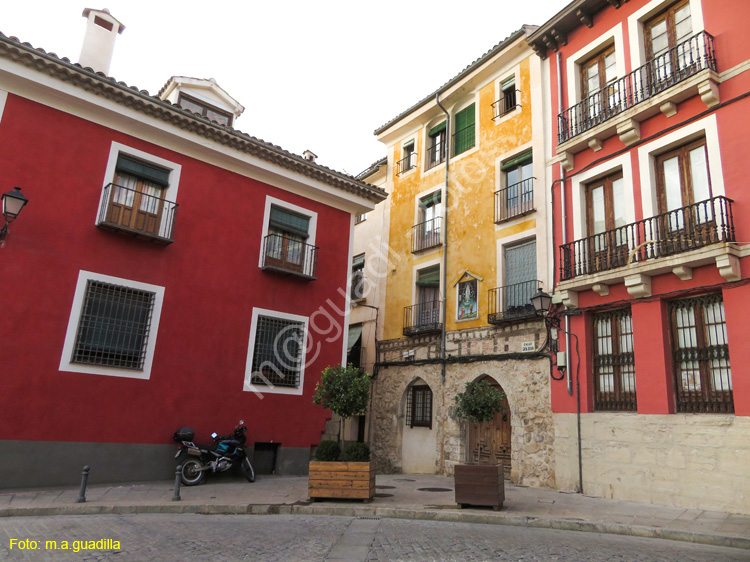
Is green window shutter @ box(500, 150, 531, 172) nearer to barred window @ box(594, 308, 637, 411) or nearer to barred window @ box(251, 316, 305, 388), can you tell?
barred window @ box(594, 308, 637, 411)

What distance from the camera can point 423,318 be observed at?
16484 mm

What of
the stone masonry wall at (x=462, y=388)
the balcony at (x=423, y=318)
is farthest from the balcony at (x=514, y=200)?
the balcony at (x=423, y=318)

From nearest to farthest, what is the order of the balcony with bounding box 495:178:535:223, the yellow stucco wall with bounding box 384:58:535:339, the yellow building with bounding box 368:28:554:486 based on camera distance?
1. the yellow building with bounding box 368:28:554:486
2. the balcony with bounding box 495:178:535:223
3. the yellow stucco wall with bounding box 384:58:535:339

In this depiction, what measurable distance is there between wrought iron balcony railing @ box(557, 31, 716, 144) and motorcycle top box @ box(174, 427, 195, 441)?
417 inches

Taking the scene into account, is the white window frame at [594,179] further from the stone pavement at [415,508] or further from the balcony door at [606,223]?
the stone pavement at [415,508]

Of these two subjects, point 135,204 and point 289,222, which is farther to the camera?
point 289,222

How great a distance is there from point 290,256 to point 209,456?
5.38 metres

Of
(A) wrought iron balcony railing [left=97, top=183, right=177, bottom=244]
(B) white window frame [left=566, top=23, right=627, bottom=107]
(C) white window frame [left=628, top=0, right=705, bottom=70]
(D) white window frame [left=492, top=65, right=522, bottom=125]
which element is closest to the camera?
(A) wrought iron balcony railing [left=97, top=183, right=177, bottom=244]

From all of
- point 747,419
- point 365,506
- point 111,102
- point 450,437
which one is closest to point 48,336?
point 111,102

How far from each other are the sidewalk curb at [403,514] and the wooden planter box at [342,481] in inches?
13.8

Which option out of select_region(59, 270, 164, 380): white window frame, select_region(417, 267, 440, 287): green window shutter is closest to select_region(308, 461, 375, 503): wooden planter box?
select_region(59, 270, 164, 380): white window frame

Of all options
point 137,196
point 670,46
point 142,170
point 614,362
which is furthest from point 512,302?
point 142,170

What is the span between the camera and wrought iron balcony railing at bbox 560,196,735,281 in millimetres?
9320

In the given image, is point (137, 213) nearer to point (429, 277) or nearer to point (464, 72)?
point (429, 277)
